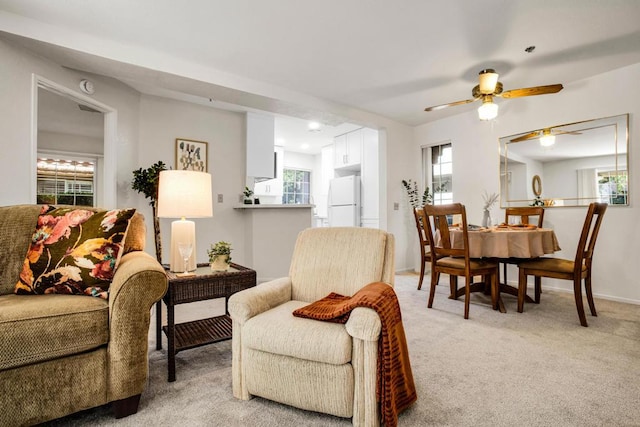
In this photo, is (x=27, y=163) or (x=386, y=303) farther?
(x=27, y=163)

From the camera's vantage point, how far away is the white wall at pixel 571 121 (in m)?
3.14

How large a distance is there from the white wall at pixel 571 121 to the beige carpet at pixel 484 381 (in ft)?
2.84

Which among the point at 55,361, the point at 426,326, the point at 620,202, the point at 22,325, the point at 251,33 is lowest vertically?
the point at 426,326

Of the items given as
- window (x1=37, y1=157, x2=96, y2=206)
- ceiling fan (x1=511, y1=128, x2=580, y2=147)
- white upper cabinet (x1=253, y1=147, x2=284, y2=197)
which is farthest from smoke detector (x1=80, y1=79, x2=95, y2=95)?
ceiling fan (x1=511, y1=128, x2=580, y2=147)

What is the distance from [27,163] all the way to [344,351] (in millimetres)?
2788

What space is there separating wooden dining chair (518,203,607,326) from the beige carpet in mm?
207

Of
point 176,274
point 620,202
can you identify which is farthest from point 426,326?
point 620,202

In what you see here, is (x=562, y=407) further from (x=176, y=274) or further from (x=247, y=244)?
(x=247, y=244)

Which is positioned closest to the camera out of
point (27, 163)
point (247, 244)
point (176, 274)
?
point (176, 274)

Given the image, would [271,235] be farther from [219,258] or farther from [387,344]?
[387,344]

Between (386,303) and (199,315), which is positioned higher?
(386,303)

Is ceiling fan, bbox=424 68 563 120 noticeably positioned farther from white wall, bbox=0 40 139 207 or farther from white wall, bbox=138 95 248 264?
white wall, bbox=0 40 139 207

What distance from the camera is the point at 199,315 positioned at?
277cm

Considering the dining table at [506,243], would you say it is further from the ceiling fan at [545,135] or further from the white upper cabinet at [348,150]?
the white upper cabinet at [348,150]
